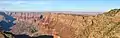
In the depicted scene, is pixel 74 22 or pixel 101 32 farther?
pixel 74 22

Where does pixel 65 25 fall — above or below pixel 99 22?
below

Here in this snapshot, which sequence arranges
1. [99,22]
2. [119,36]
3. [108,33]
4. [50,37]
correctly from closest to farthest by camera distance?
[119,36], [108,33], [99,22], [50,37]

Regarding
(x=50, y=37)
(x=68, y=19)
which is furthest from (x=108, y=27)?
(x=50, y=37)

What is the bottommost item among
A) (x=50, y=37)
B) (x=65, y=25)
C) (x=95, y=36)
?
(x=50, y=37)

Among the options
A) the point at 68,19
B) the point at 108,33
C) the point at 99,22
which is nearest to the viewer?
the point at 108,33

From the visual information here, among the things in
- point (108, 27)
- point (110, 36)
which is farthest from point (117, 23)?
point (110, 36)

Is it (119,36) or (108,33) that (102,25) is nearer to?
(108,33)

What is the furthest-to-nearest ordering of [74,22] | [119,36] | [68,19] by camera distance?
[68,19] → [74,22] → [119,36]

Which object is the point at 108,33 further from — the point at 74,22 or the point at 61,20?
the point at 61,20

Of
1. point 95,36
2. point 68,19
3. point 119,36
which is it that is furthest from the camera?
point 68,19
